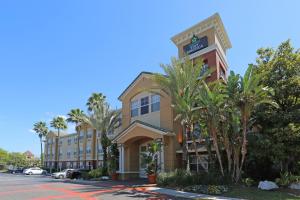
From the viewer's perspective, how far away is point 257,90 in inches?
712

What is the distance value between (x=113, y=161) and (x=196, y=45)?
14529 mm

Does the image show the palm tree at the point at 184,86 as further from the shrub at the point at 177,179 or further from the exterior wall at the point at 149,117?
the exterior wall at the point at 149,117

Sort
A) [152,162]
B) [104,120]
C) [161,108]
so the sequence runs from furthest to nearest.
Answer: [104,120]
[161,108]
[152,162]

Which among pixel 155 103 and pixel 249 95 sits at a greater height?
pixel 155 103

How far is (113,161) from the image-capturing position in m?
30.4

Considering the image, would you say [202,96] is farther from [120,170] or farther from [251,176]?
[120,170]

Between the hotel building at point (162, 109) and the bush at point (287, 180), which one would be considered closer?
the bush at point (287, 180)

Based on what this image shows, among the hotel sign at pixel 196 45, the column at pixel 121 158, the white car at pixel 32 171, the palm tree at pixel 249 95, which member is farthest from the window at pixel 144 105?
the white car at pixel 32 171

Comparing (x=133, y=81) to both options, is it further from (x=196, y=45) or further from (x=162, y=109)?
(x=196, y=45)

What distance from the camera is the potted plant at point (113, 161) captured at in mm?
29328

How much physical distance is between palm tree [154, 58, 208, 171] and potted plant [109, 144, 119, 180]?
9.36 meters

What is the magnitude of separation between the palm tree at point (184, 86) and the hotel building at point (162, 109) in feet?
8.77

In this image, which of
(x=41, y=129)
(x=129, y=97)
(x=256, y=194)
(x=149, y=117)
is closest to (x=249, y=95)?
(x=256, y=194)

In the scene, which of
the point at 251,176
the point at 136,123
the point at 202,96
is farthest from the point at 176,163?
the point at 202,96
